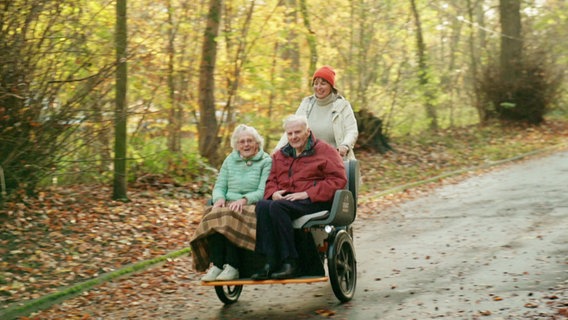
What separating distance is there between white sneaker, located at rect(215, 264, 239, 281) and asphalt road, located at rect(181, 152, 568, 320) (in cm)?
45

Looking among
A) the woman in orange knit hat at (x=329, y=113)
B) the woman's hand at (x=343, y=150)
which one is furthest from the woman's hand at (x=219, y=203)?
the woman in orange knit hat at (x=329, y=113)

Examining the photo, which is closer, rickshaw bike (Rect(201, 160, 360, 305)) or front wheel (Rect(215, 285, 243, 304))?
rickshaw bike (Rect(201, 160, 360, 305))

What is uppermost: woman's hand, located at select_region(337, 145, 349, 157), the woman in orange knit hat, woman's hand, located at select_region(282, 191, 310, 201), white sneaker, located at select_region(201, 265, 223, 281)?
the woman in orange knit hat

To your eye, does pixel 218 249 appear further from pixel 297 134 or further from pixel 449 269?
pixel 449 269

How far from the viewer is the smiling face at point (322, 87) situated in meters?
8.95

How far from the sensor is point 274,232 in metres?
7.35

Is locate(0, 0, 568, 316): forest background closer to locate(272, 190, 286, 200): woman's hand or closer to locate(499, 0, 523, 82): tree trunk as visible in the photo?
locate(499, 0, 523, 82): tree trunk

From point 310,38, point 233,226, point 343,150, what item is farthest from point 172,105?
point 233,226

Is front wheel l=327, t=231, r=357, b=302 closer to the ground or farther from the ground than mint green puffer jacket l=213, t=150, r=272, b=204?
closer to the ground

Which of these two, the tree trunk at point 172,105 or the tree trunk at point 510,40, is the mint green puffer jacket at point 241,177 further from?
the tree trunk at point 510,40

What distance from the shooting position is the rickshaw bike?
7.38 m

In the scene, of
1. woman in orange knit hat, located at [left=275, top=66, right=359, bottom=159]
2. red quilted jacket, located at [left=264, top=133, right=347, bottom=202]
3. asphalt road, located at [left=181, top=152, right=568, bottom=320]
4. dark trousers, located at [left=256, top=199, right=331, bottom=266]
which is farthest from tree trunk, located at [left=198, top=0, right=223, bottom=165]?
dark trousers, located at [left=256, top=199, right=331, bottom=266]

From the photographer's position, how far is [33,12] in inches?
412

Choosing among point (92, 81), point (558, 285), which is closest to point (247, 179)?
point (558, 285)
